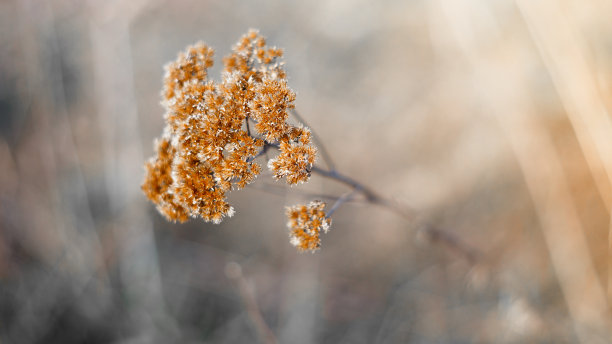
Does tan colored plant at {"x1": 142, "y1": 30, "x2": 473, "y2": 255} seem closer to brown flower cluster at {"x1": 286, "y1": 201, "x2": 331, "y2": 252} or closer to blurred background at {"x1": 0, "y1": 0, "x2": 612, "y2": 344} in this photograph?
brown flower cluster at {"x1": 286, "y1": 201, "x2": 331, "y2": 252}

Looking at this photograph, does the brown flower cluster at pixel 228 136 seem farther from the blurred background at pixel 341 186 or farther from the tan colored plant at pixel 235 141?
the blurred background at pixel 341 186

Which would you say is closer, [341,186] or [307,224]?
[307,224]

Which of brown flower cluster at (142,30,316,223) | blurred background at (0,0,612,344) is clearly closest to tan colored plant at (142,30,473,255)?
brown flower cluster at (142,30,316,223)

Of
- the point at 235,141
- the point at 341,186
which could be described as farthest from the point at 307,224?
the point at 341,186

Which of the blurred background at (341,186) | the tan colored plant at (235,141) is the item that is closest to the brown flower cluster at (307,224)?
the tan colored plant at (235,141)

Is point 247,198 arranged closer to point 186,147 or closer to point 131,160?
point 131,160

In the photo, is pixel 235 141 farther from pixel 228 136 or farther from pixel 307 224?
pixel 307 224
